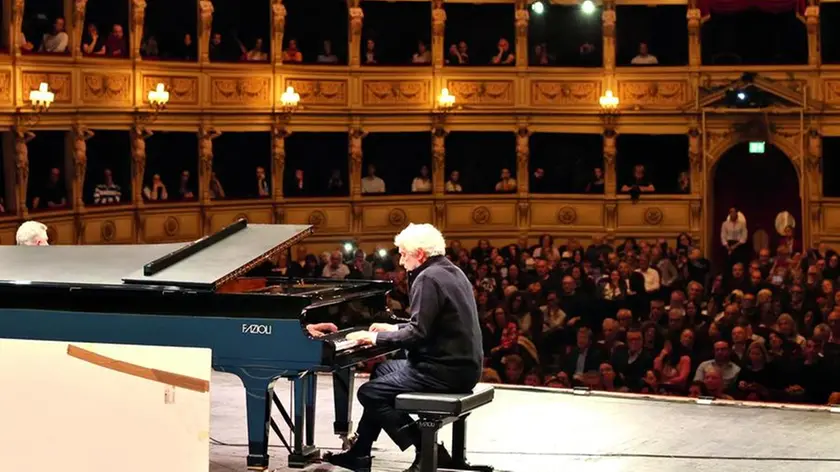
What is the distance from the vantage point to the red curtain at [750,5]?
1912cm

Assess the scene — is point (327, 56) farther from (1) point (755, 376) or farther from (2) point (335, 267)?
(1) point (755, 376)

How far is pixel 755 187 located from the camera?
20.2 meters

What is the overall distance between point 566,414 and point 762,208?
12.6 m

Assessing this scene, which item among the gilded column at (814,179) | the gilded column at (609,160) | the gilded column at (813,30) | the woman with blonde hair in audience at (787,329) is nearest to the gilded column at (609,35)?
the gilded column at (609,160)

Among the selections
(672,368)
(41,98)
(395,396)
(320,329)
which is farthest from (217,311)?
(41,98)

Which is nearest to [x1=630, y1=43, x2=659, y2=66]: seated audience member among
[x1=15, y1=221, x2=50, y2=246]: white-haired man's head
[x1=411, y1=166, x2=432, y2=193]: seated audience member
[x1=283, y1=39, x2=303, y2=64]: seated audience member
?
[x1=411, y1=166, x2=432, y2=193]: seated audience member

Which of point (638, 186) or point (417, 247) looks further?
point (638, 186)

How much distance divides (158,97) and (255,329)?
10.9 metres

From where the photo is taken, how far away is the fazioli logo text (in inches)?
247

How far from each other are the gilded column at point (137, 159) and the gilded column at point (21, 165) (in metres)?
2.00

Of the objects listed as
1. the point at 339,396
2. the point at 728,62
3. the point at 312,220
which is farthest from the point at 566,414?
the point at 728,62

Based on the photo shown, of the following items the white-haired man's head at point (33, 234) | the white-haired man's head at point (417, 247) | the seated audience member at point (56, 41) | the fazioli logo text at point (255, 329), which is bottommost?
the fazioli logo text at point (255, 329)

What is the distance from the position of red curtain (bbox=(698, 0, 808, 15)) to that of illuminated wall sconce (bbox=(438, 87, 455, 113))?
12.8 feet

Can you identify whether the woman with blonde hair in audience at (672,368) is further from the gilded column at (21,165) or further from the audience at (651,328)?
the gilded column at (21,165)
